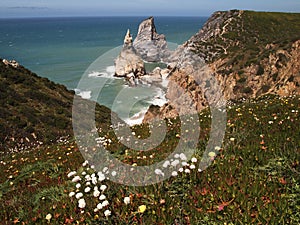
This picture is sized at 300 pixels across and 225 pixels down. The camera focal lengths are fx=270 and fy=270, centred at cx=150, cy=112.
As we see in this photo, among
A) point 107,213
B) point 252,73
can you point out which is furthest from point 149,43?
point 107,213

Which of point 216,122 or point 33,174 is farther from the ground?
point 216,122

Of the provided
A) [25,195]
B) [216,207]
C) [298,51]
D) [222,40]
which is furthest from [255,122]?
[222,40]

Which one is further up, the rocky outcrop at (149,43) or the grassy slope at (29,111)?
the rocky outcrop at (149,43)

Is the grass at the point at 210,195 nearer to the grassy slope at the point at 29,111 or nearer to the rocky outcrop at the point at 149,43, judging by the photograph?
the grassy slope at the point at 29,111

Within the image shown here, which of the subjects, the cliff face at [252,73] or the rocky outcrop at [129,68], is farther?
the rocky outcrop at [129,68]

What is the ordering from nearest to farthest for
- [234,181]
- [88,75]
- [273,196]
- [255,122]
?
1. [273,196]
2. [234,181]
3. [255,122]
4. [88,75]

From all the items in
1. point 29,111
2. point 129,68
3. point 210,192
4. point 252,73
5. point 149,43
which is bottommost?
point 129,68

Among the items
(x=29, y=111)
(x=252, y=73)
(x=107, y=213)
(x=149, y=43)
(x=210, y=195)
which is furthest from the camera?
(x=149, y=43)

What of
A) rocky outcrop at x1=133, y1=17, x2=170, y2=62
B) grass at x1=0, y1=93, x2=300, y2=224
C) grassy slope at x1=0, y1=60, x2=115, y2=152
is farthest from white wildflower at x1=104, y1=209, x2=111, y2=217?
rocky outcrop at x1=133, y1=17, x2=170, y2=62

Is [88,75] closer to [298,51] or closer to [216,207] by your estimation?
[298,51]

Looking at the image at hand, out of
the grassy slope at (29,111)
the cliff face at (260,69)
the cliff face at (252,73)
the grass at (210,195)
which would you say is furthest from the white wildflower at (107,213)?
the cliff face at (260,69)

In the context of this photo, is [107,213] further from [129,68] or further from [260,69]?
[129,68]
